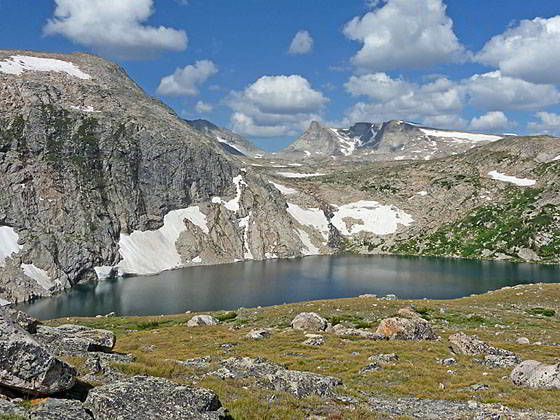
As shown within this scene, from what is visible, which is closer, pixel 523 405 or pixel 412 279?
pixel 523 405

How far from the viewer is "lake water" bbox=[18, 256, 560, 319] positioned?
112000 mm

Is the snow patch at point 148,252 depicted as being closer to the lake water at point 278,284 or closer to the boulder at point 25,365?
the lake water at point 278,284

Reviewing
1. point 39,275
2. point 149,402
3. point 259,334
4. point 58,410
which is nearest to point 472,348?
point 259,334

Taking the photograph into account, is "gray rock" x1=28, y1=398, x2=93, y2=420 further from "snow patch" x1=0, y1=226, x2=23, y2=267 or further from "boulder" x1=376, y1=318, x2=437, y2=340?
"snow patch" x1=0, y1=226, x2=23, y2=267

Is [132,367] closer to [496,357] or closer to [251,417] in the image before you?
[251,417]

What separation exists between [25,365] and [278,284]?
4830 inches

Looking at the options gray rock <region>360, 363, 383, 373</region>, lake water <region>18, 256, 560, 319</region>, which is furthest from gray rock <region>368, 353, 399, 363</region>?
lake water <region>18, 256, 560, 319</region>

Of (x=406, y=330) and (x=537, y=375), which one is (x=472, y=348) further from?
(x=537, y=375)

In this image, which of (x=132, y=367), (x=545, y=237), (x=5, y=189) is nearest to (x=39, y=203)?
(x=5, y=189)

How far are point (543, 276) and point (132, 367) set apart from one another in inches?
6035

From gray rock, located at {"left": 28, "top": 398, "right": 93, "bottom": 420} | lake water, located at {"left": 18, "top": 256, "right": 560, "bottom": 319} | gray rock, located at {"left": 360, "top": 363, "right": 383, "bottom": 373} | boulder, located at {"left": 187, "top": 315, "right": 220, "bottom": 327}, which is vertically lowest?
lake water, located at {"left": 18, "top": 256, "right": 560, "bottom": 319}

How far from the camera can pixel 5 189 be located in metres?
160

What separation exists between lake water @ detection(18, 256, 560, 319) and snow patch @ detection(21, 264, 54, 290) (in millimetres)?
7224

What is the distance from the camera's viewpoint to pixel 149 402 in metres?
14.0
